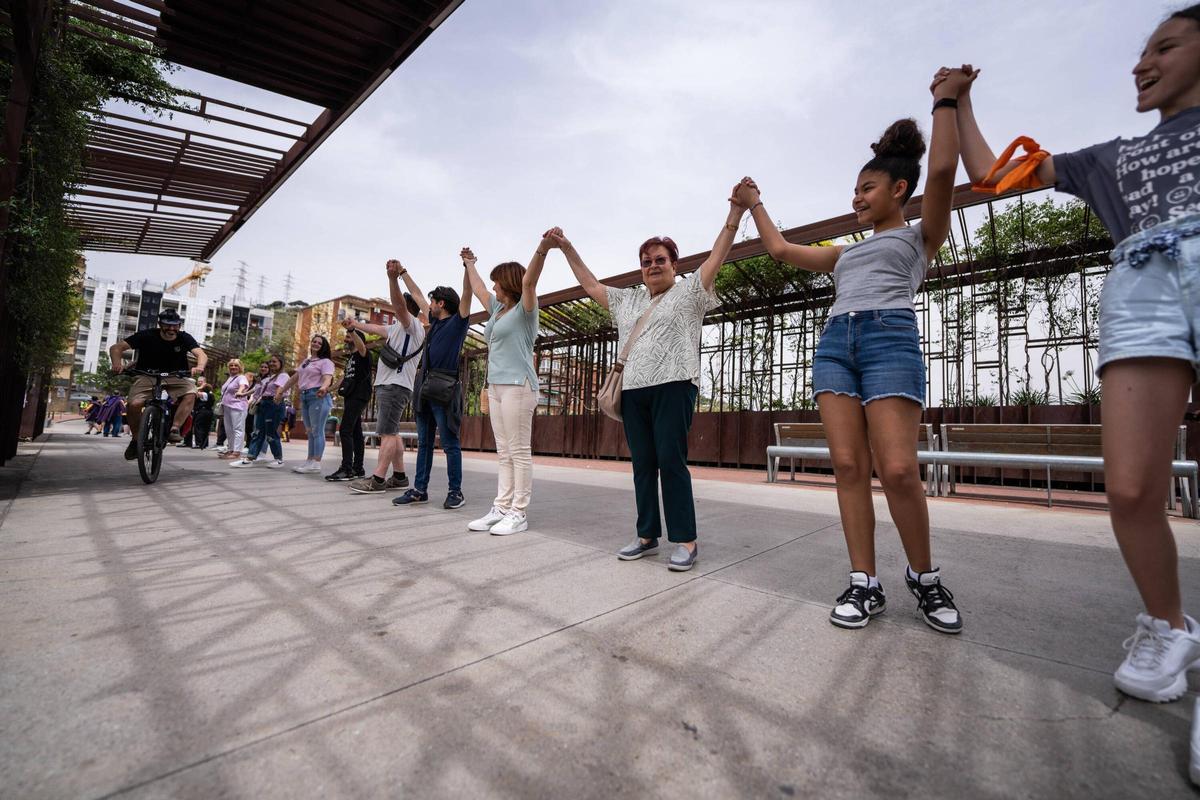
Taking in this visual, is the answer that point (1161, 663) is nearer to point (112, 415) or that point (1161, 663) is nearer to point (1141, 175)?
point (1141, 175)

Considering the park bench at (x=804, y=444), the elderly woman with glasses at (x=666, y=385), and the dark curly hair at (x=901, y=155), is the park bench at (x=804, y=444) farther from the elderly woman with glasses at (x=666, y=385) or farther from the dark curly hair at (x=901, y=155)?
the dark curly hair at (x=901, y=155)

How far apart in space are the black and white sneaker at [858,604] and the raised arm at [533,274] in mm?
2344

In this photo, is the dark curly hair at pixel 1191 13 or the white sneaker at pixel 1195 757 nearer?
the white sneaker at pixel 1195 757

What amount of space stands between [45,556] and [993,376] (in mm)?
10868

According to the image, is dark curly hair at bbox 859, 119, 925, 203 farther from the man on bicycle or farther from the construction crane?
the construction crane

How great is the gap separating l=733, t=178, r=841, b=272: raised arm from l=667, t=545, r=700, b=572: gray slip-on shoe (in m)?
1.40

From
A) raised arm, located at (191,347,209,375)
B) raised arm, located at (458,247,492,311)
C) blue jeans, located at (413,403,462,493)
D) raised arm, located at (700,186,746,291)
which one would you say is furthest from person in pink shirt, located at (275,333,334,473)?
raised arm, located at (700,186,746,291)

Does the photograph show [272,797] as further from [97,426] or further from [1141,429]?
[97,426]

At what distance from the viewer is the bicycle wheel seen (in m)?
5.04

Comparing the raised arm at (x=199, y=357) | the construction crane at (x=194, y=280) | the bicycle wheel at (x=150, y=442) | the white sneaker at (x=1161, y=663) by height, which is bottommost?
the white sneaker at (x=1161, y=663)

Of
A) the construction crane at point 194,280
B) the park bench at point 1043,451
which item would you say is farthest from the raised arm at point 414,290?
the construction crane at point 194,280

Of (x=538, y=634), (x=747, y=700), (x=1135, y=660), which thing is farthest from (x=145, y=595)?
(x=1135, y=660)

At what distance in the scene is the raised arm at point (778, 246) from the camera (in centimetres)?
228

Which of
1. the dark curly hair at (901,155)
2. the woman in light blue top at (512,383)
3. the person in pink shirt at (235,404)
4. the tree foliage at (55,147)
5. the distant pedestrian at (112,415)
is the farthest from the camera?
the distant pedestrian at (112,415)
